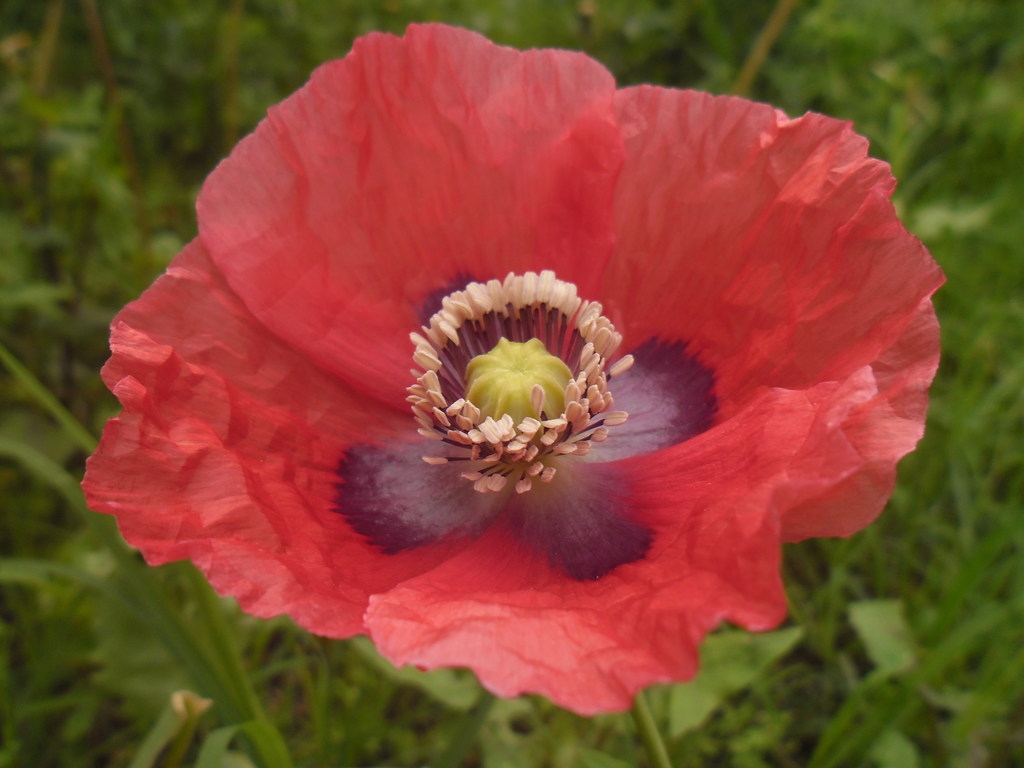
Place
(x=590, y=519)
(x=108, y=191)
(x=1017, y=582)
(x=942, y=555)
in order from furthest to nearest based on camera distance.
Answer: (x=108, y=191) < (x=942, y=555) < (x=1017, y=582) < (x=590, y=519)

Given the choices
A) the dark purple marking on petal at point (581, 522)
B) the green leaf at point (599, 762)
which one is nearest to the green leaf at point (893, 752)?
the green leaf at point (599, 762)

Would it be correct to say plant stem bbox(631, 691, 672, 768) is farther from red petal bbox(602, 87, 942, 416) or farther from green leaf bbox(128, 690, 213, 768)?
green leaf bbox(128, 690, 213, 768)

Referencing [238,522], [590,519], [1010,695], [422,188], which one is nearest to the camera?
[238,522]

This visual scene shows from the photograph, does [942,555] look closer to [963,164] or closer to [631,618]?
[631,618]

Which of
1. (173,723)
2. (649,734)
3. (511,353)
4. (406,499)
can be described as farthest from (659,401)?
(173,723)

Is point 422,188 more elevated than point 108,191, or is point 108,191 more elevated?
point 422,188

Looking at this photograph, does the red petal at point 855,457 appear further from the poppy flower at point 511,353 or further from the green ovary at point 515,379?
the green ovary at point 515,379

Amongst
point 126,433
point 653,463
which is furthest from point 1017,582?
point 126,433

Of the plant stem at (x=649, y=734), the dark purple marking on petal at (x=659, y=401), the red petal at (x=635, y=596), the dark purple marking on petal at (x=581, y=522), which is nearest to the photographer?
the red petal at (x=635, y=596)
